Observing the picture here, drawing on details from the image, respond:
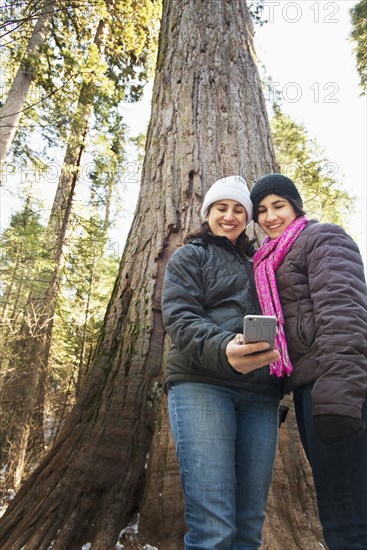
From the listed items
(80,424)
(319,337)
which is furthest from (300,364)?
(80,424)

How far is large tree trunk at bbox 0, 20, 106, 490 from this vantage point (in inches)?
298

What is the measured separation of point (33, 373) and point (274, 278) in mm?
7419

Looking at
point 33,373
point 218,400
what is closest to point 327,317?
point 218,400

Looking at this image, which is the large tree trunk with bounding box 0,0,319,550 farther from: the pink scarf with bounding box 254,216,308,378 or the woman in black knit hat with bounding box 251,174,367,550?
the pink scarf with bounding box 254,216,308,378

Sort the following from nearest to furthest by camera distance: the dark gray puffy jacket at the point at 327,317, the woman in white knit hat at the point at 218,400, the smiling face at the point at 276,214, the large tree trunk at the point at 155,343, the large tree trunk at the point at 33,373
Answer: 1. the dark gray puffy jacket at the point at 327,317
2. the woman in white knit hat at the point at 218,400
3. the smiling face at the point at 276,214
4. the large tree trunk at the point at 155,343
5. the large tree trunk at the point at 33,373

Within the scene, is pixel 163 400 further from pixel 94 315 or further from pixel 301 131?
pixel 301 131

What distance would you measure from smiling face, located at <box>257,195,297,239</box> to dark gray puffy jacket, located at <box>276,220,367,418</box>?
158mm

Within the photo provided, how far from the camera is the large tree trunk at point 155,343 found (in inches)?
88.0

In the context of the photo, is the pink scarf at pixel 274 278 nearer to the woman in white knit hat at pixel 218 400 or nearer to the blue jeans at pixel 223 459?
the woman in white knit hat at pixel 218 400

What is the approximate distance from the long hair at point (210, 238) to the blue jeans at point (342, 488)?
93 cm

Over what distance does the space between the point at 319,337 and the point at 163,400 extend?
143 cm

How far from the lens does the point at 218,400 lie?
1582 mm

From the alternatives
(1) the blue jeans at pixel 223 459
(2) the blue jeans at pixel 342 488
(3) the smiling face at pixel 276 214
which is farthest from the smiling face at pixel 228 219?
(2) the blue jeans at pixel 342 488

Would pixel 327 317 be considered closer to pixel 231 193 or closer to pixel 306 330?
pixel 306 330
